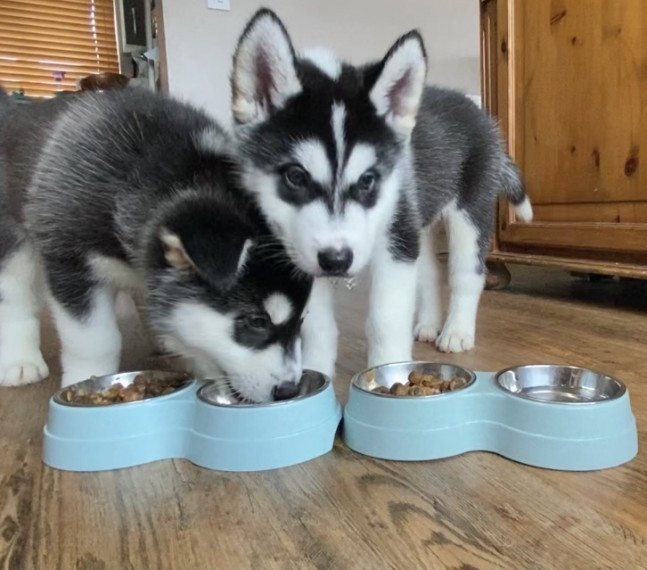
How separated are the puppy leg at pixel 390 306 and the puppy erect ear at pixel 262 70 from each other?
0.51 meters

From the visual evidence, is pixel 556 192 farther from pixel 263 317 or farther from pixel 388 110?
pixel 263 317

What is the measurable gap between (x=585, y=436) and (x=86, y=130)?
1503 mm

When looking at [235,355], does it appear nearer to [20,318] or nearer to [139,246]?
[139,246]

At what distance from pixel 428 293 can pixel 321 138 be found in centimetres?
123

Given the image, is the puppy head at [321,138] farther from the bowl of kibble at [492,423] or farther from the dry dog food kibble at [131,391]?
the dry dog food kibble at [131,391]

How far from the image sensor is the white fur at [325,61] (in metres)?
1.75

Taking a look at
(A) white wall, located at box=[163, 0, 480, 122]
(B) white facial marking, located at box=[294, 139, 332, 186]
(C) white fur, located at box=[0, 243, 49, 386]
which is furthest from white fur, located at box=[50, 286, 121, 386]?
(A) white wall, located at box=[163, 0, 480, 122]

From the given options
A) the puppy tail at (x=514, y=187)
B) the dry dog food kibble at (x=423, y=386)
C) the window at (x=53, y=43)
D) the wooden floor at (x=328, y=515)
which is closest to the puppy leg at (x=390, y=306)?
the dry dog food kibble at (x=423, y=386)

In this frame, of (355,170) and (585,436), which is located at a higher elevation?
(355,170)

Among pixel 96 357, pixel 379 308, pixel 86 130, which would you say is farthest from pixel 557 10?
pixel 96 357

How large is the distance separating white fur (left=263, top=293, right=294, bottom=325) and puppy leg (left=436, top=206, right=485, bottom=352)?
3.20 feet

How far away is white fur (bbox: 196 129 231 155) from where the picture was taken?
1726mm

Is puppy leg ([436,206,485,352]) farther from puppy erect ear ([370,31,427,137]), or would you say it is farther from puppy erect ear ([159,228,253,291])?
puppy erect ear ([159,228,253,291])

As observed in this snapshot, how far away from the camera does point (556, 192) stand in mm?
3248
